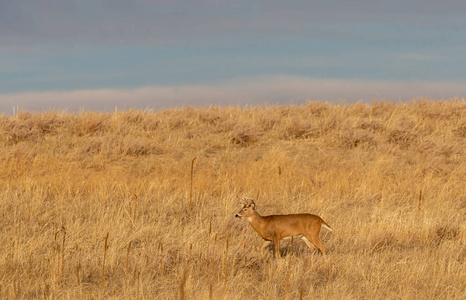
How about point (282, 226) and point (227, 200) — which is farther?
point (227, 200)

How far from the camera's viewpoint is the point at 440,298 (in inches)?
205

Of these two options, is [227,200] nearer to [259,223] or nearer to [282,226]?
[259,223]

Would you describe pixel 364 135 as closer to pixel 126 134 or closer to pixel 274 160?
pixel 274 160

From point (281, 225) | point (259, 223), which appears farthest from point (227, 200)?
point (281, 225)

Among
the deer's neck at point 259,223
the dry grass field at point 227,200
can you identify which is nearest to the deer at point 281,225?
the deer's neck at point 259,223

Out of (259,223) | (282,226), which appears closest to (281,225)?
(282,226)

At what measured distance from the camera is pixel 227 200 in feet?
29.5

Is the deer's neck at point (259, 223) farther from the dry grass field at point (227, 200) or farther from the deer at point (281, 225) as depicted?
the dry grass field at point (227, 200)

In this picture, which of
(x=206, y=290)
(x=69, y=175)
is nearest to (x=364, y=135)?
(x=69, y=175)

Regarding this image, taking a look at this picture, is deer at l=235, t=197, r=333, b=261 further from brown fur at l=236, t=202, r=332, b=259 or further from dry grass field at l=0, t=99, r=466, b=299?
dry grass field at l=0, t=99, r=466, b=299

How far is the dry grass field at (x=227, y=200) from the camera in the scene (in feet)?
17.8

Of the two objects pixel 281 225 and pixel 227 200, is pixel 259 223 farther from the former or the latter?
pixel 227 200

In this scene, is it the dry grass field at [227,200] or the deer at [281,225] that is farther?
the deer at [281,225]

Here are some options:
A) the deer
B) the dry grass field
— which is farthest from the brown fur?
the dry grass field
